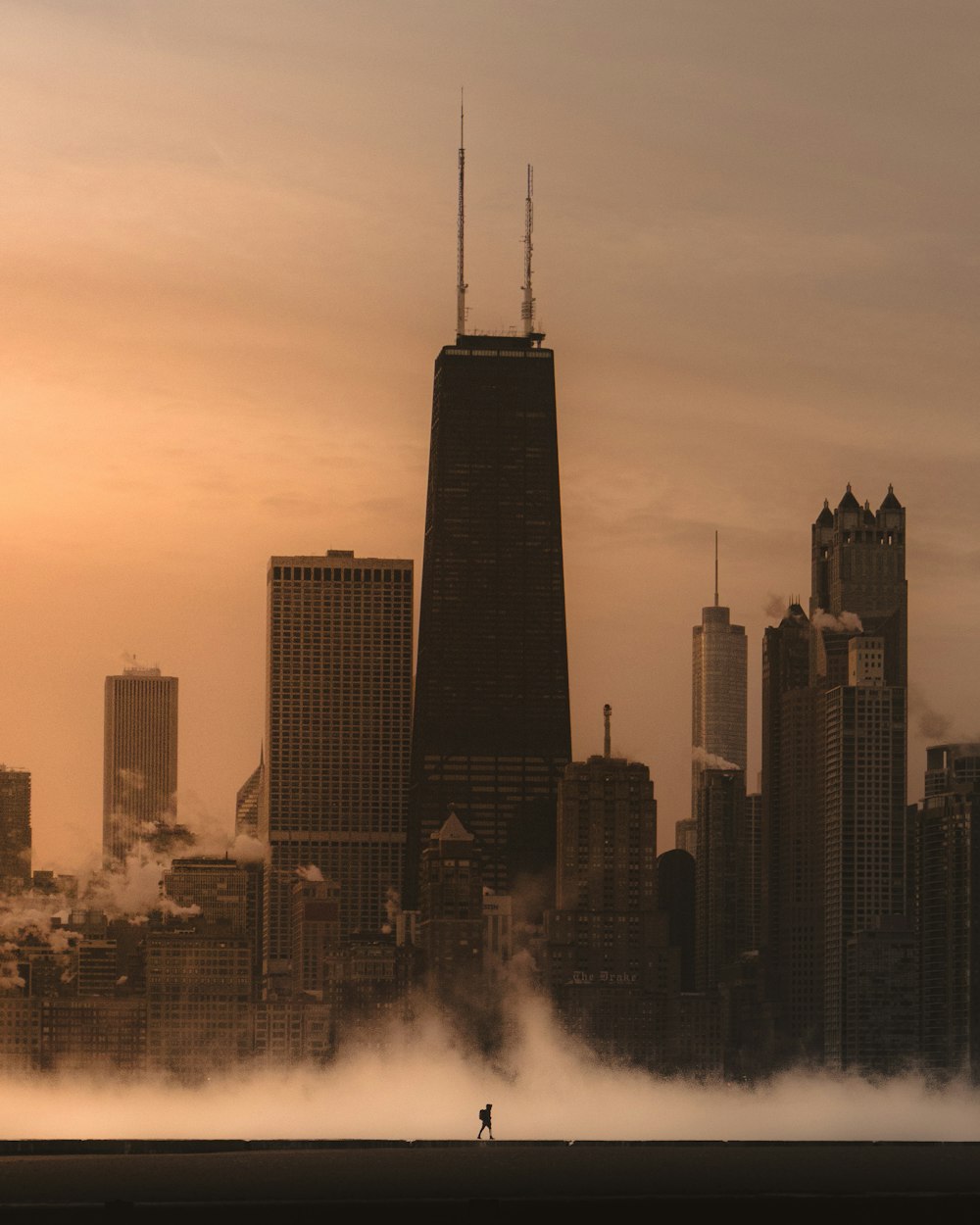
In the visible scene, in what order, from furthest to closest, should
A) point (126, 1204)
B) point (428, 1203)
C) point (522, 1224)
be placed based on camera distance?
point (428, 1203) < point (522, 1224) < point (126, 1204)

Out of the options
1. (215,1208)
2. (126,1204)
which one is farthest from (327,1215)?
(126,1204)

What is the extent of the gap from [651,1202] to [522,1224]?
116ft

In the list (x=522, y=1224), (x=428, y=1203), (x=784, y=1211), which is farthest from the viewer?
(x=428, y=1203)

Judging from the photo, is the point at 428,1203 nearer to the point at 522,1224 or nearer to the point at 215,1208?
the point at 215,1208

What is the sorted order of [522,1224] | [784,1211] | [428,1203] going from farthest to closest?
[428,1203] < [784,1211] < [522,1224]

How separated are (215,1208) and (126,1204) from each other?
3627 cm

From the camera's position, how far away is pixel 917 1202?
623ft

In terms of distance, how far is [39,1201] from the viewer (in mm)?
199750

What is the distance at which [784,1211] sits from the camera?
587 ft

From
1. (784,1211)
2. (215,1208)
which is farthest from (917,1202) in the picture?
(215,1208)

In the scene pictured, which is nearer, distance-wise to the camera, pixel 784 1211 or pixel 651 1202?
pixel 784 1211

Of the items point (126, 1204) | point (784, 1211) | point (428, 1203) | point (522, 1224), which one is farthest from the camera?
point (428, 1203)

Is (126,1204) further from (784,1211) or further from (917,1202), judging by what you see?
(917,1202)

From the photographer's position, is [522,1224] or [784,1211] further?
[784,1211]
